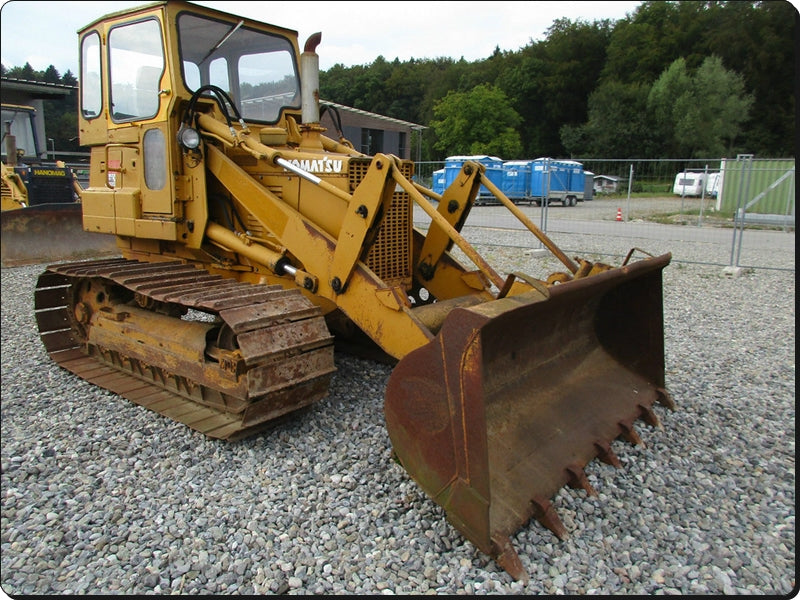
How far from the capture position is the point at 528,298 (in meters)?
2.94

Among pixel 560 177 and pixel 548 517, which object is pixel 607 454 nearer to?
pixel 548 517

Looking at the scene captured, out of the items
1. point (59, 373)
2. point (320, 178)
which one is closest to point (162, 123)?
point (320, 178)

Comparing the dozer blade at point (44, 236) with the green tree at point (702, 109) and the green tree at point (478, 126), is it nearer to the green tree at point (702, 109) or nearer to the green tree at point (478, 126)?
the green tree at point (478, 126)

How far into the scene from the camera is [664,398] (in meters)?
4.38

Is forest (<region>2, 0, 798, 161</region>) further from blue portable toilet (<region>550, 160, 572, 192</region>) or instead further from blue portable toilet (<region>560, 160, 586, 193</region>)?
blue portable toilet (<region>550, 160, 572, 192</region>)

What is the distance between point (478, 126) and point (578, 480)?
5065 cm

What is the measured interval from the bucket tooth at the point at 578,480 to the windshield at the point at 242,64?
154 inches

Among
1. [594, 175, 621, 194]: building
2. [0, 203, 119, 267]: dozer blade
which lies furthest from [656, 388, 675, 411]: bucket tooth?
[594, 175, 621, 194]: building

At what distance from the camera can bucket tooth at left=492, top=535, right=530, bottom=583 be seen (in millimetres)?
2646

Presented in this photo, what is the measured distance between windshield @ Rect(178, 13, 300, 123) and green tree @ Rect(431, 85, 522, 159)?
45.8 m

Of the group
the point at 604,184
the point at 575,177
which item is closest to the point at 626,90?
the point at 604,184

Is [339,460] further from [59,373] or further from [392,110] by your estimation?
[392,110]

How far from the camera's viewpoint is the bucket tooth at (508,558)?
8.68 ft

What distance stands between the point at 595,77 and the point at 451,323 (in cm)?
6749
